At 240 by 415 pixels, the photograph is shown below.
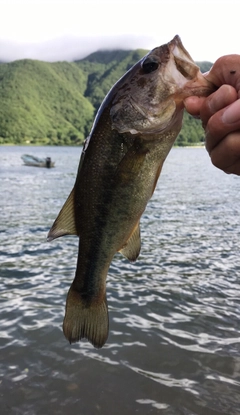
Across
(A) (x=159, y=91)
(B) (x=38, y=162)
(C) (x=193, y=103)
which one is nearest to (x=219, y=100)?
(C) (x=193, y=103)

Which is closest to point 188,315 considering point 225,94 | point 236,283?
point 236,283

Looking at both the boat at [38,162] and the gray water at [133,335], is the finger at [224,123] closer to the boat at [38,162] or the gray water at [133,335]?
the gray water at [133,335]

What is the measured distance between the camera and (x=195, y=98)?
2881mm

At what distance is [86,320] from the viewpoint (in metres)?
3.93

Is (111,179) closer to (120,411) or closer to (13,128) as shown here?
(120,411)

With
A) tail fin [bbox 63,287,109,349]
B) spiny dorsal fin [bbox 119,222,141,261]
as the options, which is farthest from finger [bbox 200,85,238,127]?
tail fin [bbox 63,287,109,349]

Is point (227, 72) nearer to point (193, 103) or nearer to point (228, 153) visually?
point (193, 103)

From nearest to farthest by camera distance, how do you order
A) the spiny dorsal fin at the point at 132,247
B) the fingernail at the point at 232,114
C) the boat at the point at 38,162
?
the fingernail at the point at 232,114
the spiny dorsal fin at the point at 132,247
the boat at the point at 38,162

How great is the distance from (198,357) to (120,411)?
2.11 metres

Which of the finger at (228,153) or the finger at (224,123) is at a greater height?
the finger at (224,123)

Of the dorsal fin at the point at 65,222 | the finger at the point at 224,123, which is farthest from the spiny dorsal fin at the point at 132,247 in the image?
the finger at the point at 224,123

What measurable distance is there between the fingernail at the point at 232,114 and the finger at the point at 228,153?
14cm

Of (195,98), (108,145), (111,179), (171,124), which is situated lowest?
(111,179)

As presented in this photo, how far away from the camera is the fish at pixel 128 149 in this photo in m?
2.99
